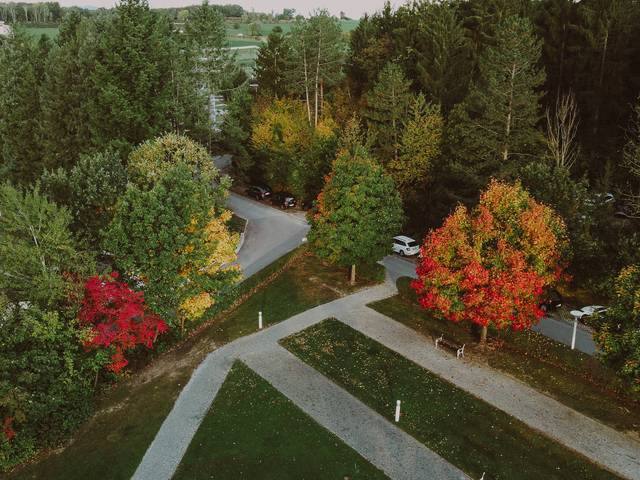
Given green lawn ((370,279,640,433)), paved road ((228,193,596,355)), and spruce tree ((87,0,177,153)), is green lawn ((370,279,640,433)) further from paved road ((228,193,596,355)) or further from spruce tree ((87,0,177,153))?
spruce tree ((87,0,177,153))

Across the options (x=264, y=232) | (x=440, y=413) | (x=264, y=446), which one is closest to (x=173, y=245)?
(x=264, y=446)

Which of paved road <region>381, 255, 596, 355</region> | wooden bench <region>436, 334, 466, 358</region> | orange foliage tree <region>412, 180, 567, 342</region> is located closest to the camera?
orange foliage tree <region>412, 180, 567, 342</region>

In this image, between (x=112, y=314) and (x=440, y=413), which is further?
(x=112, y=314)

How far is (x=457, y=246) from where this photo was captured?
23844 mm

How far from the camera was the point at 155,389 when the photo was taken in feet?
79.4

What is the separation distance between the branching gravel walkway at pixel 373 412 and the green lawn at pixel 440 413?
0.49 meters

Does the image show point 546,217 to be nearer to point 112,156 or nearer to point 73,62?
point 112,156

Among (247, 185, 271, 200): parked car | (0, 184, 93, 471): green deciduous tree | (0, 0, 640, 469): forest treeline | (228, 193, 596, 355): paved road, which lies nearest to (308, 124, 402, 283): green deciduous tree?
(0, 0, 640, 469): forest treeline

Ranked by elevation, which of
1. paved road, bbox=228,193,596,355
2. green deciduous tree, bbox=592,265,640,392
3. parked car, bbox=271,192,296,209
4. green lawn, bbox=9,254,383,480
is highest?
green deciduous tree, bbox=592,265,640,392

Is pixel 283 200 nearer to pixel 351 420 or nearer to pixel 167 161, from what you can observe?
pixel 167 161

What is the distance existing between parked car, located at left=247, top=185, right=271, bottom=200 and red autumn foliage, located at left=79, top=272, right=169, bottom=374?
2964cm

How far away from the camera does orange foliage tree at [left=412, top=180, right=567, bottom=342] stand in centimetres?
2275

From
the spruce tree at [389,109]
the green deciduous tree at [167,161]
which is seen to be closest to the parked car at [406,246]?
the spruce tree at [389,109]

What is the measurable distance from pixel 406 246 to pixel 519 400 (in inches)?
679
